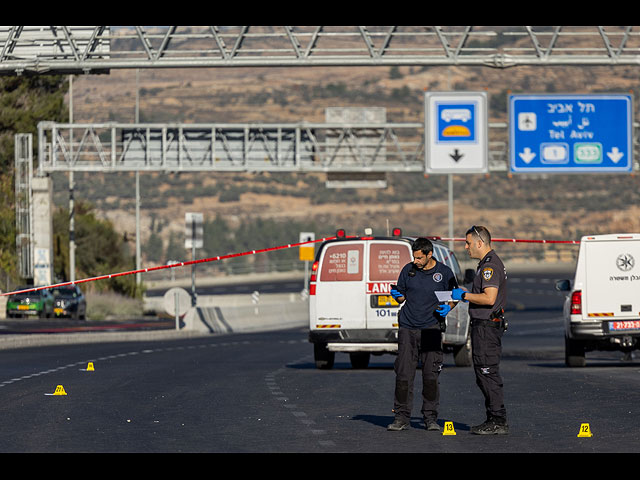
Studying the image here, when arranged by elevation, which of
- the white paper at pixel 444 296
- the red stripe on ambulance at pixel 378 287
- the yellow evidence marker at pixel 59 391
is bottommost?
the yellow evidence marker at pixel 59 391

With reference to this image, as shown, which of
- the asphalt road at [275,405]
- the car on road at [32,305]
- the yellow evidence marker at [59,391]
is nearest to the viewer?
the asphalt road at [275,405]

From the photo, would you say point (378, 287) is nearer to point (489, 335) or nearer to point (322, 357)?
point (322, 357)

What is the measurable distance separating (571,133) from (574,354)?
28.5 metres

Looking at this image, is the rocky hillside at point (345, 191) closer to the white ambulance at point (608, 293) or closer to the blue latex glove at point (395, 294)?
the white ambulance at point (608, 293)

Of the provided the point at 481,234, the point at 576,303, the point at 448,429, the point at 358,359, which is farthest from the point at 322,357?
the point at 481,234

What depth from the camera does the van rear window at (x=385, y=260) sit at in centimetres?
2356

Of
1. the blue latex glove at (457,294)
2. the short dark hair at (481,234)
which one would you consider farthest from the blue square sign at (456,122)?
the blue latex glove at (457,294)

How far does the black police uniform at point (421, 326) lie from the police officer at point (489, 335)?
0.67 metres

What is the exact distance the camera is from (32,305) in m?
50.9

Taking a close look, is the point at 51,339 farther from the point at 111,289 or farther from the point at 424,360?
the point at 111,289

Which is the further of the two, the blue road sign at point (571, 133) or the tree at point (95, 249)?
the tree at point (95, 249)

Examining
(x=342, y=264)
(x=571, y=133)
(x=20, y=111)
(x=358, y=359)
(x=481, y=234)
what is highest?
(x=20, y=111)

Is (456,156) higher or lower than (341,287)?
higher

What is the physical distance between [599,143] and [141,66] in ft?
72.7
